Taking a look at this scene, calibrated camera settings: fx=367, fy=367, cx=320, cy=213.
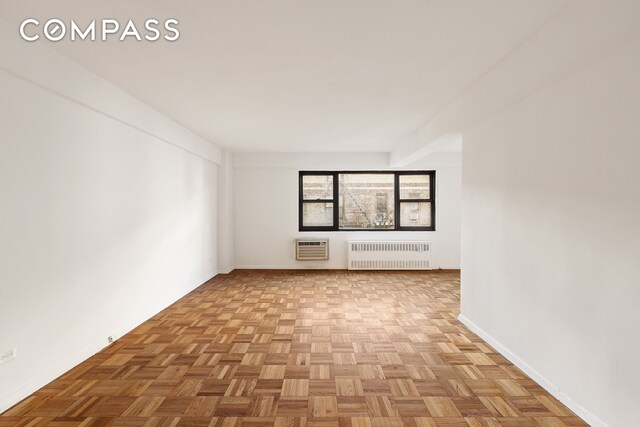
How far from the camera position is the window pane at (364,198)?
804cm

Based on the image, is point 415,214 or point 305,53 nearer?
point 305,53

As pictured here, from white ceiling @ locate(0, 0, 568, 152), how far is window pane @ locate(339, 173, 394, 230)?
10.5ft

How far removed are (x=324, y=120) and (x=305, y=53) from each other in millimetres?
2128

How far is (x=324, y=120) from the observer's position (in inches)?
196

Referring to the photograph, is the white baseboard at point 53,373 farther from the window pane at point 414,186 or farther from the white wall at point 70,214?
the window pane at point 414,186

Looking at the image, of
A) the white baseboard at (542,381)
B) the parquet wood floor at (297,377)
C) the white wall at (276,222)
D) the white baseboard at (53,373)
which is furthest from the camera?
the white wall at (276,222)

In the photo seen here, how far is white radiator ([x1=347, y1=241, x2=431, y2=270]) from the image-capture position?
7648mm

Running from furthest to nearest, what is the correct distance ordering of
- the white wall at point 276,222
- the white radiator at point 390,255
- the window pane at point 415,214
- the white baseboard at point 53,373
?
1. the window pane at point 415,214
2. the white wall at point 276,222
3. the white radiator at point 390,255
4. the white baseboard at point 53,373

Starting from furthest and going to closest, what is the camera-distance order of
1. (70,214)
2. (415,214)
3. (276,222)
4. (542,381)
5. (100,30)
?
(415,214), (276,222), (70,214), (542,381), (100,30)

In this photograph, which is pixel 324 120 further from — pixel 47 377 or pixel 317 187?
pixel 47 377

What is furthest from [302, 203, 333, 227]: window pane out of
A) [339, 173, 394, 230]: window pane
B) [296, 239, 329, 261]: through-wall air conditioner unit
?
[296, 239, 329, 261]: through-wall air conditioner unit

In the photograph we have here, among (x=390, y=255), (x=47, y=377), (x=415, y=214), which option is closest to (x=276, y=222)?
(x=390, y=255)

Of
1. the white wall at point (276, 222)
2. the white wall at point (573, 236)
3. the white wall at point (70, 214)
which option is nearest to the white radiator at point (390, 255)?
the white wall at point (276, 222)

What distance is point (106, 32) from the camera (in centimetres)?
251
